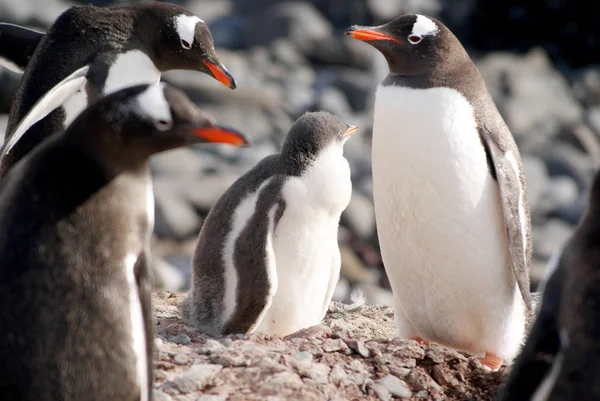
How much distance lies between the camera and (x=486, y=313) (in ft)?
16.0

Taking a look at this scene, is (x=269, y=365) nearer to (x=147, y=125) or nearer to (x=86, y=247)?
(x=86, y=247)

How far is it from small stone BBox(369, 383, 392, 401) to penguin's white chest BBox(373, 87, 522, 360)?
980 mm

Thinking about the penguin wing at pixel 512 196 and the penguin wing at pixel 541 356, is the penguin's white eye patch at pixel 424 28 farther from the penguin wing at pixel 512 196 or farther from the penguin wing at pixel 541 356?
the penguin wing at pixel 541 356

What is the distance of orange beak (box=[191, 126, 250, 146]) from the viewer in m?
3.32

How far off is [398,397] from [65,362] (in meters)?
1.40

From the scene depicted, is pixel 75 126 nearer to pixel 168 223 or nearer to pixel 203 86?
pixel 168 223

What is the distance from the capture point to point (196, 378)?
12.3 ft

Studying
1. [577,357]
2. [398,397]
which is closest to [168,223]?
[398,397]

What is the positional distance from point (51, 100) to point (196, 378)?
5.89ft

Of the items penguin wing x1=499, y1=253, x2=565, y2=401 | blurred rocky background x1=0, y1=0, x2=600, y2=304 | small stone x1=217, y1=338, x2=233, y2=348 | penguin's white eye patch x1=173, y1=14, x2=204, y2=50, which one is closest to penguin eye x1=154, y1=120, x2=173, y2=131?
small stone x1=217, y1=338, x2=233, y2=348

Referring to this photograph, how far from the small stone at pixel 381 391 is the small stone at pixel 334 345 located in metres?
0.26

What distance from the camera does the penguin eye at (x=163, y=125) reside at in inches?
131

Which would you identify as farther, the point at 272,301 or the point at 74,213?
the point at 272,301

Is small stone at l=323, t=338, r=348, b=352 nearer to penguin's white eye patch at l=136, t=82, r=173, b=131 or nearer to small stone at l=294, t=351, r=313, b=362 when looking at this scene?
small stone at l=294, t=351, r=313, b=362
